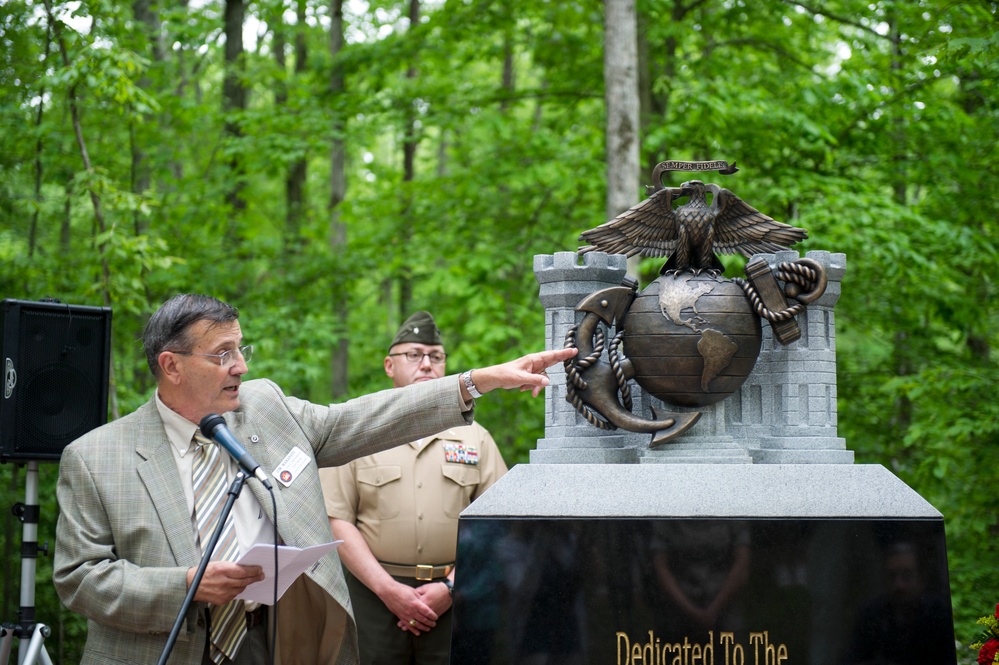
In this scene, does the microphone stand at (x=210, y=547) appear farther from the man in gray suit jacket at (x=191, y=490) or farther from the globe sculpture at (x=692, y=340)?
the globe sculpture at (x=692, y=340)

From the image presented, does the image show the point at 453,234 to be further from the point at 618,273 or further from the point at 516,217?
the point at 618,273

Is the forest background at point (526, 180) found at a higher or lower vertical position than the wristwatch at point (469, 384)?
higher

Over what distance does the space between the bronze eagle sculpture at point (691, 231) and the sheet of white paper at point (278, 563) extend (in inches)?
60.1

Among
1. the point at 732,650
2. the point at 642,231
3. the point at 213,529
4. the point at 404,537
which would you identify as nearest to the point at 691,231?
the point at 642,231

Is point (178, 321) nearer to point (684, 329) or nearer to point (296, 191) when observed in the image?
point (684, 329)

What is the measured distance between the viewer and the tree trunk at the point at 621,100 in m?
6.68

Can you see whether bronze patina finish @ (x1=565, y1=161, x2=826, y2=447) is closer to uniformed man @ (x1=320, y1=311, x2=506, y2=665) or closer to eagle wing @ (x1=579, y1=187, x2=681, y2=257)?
eagle wing @ (x1=579, y1=187, x2=681, y2=257)

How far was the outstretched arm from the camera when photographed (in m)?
3.16

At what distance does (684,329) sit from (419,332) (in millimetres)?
1593

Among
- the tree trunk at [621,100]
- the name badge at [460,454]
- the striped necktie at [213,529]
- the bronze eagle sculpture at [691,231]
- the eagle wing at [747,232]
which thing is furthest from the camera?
the tree trunk at [621,100]

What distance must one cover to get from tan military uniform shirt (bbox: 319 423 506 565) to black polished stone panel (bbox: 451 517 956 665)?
111cm

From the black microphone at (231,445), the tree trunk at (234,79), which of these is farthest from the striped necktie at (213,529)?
the tree trunk at (234,79)

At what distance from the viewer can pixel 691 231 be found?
11.7 feet

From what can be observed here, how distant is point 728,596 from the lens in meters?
3.10
